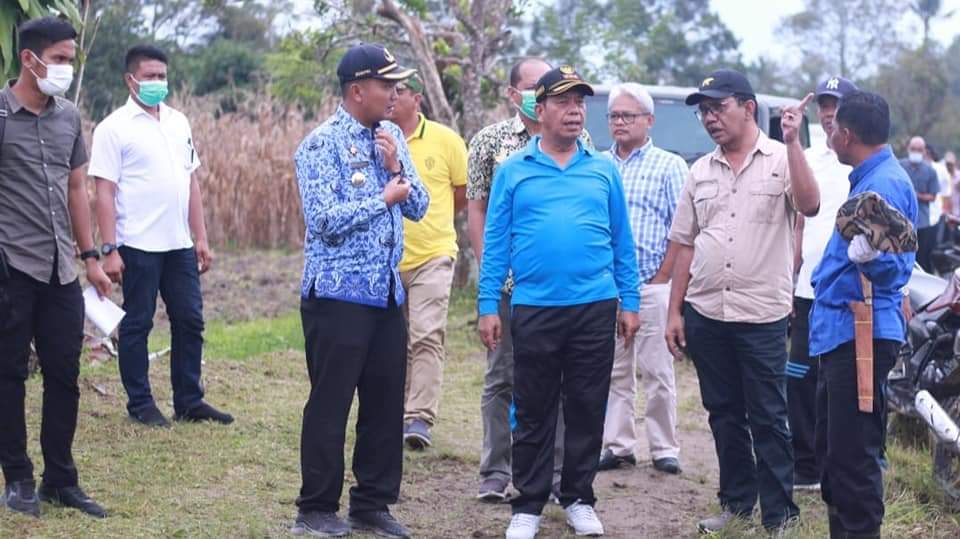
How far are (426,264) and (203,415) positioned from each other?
1626 mm

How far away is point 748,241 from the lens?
597 centimetres

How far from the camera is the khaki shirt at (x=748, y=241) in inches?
234

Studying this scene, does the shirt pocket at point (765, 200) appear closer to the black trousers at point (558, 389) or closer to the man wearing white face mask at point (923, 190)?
the black trousers at point (558, 389)

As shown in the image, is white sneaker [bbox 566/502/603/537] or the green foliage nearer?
white sneaker [bbox 566/502/603/537]

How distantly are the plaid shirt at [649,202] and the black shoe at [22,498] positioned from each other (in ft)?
11.6

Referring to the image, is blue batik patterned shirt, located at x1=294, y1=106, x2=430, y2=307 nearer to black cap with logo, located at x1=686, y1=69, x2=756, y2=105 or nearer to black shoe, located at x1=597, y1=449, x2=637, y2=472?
black cap with logo, located at x1=686, y1=69, x2=756, y2=105

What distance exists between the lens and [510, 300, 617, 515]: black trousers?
5.88 metres

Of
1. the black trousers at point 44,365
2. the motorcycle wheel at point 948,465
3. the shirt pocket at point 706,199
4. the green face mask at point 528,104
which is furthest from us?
the green face mask at point 528,104

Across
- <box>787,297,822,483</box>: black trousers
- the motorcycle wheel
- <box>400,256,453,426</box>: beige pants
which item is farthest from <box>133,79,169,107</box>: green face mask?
the motorcycle wheel

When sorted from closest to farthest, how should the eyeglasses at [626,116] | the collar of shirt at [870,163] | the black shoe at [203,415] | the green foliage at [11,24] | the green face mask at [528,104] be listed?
the collar of shirt at [870,163], the green face mask at [528,104], the green foliage at [11,24], the eyeglasses at [626,116], the black shoe at [203,415]

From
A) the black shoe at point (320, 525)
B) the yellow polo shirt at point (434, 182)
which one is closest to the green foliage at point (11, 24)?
the yellow polo shirt at point (434, 182)

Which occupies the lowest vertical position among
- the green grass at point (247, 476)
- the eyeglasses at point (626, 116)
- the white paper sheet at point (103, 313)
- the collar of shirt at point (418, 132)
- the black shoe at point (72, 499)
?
the green grass at point (247, 476)

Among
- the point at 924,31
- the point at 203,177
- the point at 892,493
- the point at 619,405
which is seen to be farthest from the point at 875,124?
the point at 924,31

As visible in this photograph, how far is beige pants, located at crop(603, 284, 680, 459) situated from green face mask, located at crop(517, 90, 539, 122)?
1457mm
